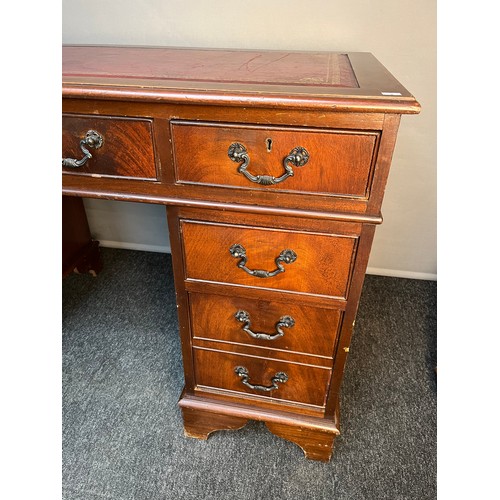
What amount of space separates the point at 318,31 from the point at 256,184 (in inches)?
29.3

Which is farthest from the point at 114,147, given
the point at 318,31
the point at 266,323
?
the point at 318,31

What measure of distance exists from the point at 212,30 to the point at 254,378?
3.39 ft

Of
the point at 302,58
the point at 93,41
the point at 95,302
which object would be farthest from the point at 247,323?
the point at 93,41

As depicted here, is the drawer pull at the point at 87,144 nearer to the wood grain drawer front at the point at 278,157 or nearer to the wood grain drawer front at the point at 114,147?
the wood grain drawer front at the point at 114,147

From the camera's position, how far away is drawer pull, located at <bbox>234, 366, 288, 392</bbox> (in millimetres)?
922

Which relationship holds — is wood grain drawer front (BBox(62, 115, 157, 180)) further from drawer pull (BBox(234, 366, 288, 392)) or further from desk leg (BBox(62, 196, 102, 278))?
desk leg (BBox(62, 196, 102, 278))

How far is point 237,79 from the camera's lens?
28.0 inches

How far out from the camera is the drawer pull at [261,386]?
36.3 inches

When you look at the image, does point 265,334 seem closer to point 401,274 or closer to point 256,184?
point 256,184

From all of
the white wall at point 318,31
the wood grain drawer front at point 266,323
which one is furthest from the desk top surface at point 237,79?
the wood grain drawer front at point 266,323

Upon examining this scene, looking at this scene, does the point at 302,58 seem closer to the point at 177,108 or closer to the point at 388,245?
the point at 177,108

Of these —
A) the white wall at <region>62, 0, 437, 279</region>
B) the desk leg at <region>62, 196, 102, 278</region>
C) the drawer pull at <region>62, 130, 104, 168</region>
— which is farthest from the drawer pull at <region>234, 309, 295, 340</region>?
the desk leg at <region>62, 196, 102, 278</region>

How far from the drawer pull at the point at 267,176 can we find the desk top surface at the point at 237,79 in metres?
0.07

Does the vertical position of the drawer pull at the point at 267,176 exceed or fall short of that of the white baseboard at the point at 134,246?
it exceeds it
